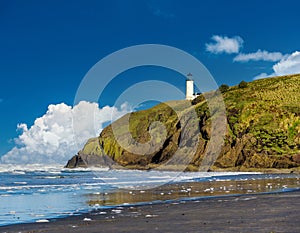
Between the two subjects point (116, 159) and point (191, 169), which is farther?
Result: point (116, 159)

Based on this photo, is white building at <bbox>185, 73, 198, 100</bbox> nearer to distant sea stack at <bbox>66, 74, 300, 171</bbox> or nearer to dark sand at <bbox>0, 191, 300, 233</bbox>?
distant sea stack at <bbox>66, 74, 300, 171</bbox>

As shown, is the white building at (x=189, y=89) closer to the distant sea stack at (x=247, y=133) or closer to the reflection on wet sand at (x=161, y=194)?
the distant sea stack at (x=247, y=133)

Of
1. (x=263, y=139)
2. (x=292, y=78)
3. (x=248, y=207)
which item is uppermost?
(x=292, y=78)

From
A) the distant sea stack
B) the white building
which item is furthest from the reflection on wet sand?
the white building

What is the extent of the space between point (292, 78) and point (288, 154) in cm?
5814

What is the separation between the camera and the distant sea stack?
9038 centimetres

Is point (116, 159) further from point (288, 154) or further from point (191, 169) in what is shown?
point (288, 154)

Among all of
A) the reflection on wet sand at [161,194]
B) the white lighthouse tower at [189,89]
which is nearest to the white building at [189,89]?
the white lighthouse tower at [189,89]

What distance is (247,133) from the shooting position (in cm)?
9800

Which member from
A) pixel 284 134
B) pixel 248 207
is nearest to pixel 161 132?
pixel 284 134

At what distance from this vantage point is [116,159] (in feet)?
431

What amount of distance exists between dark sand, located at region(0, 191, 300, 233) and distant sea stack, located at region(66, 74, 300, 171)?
65.8 m

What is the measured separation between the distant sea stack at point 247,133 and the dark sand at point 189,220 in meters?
65.8

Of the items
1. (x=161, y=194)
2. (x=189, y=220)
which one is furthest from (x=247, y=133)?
(x=189, y=220)
